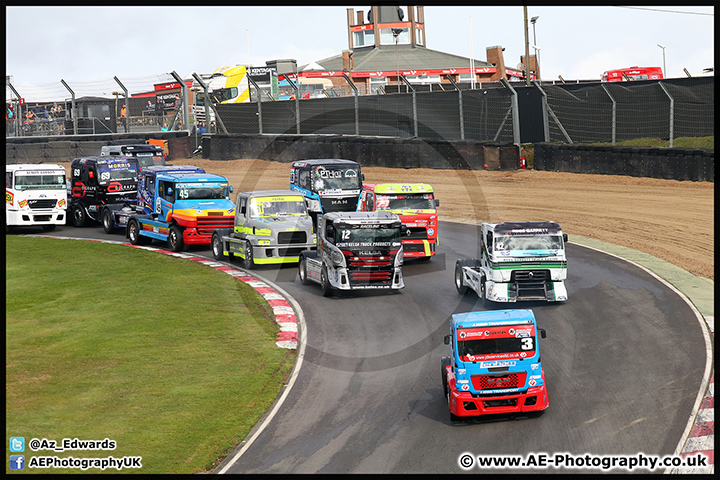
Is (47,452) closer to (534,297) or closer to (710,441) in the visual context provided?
(710,441)

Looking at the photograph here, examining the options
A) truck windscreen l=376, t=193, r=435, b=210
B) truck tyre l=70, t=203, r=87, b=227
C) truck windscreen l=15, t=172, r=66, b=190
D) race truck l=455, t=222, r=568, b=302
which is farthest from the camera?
truck tyre l=70, t=203, r=87, b=227

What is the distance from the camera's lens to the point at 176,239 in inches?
1112

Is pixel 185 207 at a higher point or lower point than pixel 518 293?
higher

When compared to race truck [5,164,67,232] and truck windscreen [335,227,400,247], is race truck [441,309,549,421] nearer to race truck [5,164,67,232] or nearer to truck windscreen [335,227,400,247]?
truck windscreen [335,227,400,247]

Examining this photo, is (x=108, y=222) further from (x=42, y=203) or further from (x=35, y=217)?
(x=35, y=217)

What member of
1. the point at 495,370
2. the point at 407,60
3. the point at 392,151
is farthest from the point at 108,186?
the point at 407,60

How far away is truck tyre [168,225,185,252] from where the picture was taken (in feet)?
92.3

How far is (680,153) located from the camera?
3130 cm

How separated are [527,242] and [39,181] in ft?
71.4

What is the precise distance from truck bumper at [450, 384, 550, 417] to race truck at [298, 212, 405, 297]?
825 cm

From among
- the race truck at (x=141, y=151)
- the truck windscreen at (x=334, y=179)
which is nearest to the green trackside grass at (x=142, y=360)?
the truck windscreen at (x=334, y=179)

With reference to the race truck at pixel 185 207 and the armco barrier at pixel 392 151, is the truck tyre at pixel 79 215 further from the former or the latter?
the armco barrier at pixel 392 151

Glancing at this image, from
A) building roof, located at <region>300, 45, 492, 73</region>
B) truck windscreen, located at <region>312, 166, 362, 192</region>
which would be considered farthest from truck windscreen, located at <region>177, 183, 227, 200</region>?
building roof, located at <region>300, 45, 492, 73</region>

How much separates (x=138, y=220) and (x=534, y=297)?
641 inches
